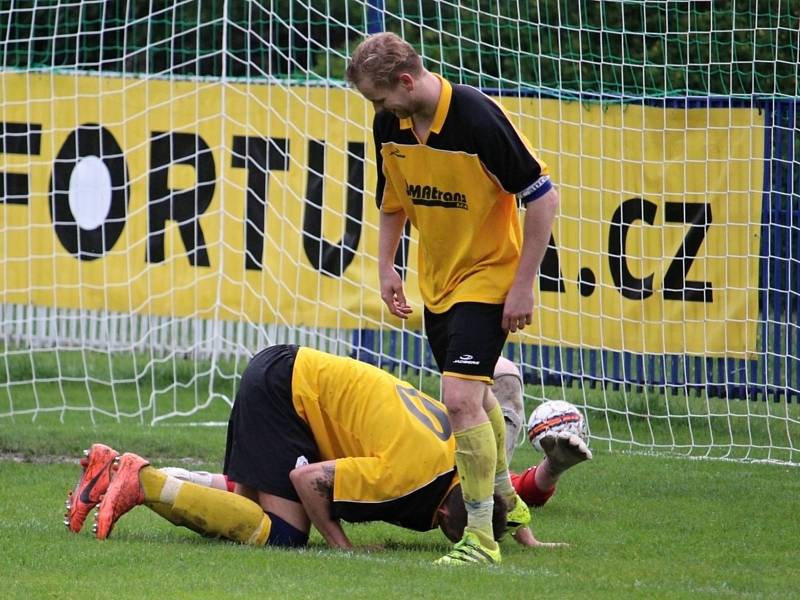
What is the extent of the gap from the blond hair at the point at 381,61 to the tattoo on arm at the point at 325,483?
1.47 metres

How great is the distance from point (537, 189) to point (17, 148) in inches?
241

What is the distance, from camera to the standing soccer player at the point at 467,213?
209 inches

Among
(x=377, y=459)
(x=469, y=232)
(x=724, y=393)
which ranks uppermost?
(x=469, y=232)

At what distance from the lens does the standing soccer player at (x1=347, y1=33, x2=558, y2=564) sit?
17.4 ft

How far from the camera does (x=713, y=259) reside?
939cm

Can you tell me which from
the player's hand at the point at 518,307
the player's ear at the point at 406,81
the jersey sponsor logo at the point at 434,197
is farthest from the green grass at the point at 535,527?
the player's ear at the point at 406,81

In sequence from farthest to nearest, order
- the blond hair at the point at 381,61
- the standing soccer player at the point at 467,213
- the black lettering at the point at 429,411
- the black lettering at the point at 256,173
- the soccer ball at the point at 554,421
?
the black lettering at the point at 256,173 → the soccer ball at the point at 554,421 → the black lettering at the point at 429,411 → the standing soccer player at the point at 467,213 → the blond hair at the point at 381,61

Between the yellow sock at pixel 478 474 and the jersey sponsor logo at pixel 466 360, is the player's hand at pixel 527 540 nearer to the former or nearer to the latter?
the yellow sock at pixel 478 474

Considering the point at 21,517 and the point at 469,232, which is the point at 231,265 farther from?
the point at 469,232

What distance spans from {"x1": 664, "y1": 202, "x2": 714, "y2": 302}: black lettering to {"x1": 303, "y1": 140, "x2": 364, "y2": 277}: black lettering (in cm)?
214

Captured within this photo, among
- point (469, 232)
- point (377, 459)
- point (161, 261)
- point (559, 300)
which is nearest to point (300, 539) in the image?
point (377, 459)

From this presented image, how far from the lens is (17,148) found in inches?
412

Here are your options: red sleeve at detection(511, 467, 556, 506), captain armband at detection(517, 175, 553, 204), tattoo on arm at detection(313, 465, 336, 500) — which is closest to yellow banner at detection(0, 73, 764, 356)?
red sleeve at detection(511, 467, 556, 506)

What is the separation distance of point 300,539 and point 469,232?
138cm
